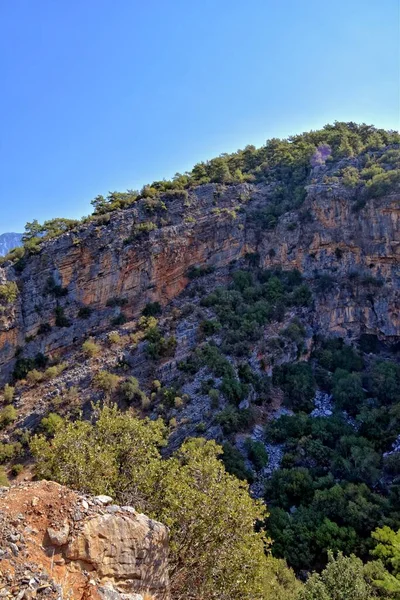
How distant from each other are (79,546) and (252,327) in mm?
28917

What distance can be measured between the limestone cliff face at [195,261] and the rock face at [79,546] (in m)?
29.8

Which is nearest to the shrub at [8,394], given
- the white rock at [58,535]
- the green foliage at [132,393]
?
the green foliage at [132,393]

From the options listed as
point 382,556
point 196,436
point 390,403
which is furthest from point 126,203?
point 382,556

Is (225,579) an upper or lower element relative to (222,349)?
lower

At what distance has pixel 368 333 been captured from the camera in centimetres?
3803

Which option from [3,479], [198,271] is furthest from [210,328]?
[3,479]

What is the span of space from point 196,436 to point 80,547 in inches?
786

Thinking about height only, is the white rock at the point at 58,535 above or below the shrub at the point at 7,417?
above

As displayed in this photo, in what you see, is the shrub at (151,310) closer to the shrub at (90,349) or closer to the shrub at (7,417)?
the shrub at (90,349)

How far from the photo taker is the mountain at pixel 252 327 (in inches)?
949

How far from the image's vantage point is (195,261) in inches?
1624

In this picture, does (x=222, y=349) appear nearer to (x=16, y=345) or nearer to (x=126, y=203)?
(x=16, y=345)

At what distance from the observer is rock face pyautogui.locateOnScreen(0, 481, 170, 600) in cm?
629

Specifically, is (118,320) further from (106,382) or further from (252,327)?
(252,327)
